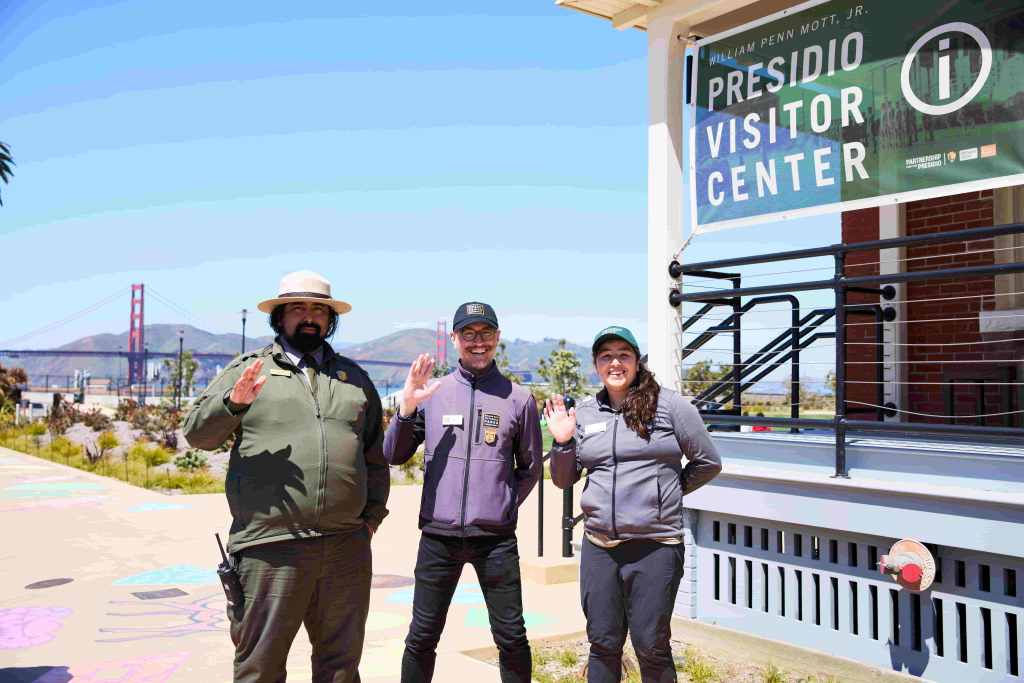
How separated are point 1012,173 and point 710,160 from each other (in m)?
1.96

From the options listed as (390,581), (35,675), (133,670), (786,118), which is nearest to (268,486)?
(133,670)

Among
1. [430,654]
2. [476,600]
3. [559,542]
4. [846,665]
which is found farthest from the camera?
→ [559,542]

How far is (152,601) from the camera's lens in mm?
7195

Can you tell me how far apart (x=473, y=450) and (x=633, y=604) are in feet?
3.13

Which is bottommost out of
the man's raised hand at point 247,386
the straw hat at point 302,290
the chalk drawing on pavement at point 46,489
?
the chalk drawing on pavement at point 46,489

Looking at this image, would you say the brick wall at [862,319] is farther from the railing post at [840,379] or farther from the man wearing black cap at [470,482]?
the man wearing black cap at [470,482]

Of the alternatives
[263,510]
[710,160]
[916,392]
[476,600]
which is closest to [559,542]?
[476,600]

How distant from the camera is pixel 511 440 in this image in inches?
165

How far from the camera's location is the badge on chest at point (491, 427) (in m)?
4.14

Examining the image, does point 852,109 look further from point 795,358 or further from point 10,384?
point 10,384

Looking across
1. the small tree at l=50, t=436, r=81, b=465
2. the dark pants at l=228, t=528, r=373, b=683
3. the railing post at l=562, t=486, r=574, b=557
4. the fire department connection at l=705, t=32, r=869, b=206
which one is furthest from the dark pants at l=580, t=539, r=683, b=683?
the small tree at l=50, t=436, r=81, b=465

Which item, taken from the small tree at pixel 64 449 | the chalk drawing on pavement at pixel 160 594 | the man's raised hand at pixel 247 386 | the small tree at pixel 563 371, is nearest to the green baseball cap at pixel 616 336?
the man's raised hand at pixel 247 386

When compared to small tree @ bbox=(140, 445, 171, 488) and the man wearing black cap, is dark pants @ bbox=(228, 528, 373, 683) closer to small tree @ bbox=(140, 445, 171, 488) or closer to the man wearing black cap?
the man wearing black cap

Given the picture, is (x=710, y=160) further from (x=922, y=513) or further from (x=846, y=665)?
(x=846, y=665)
